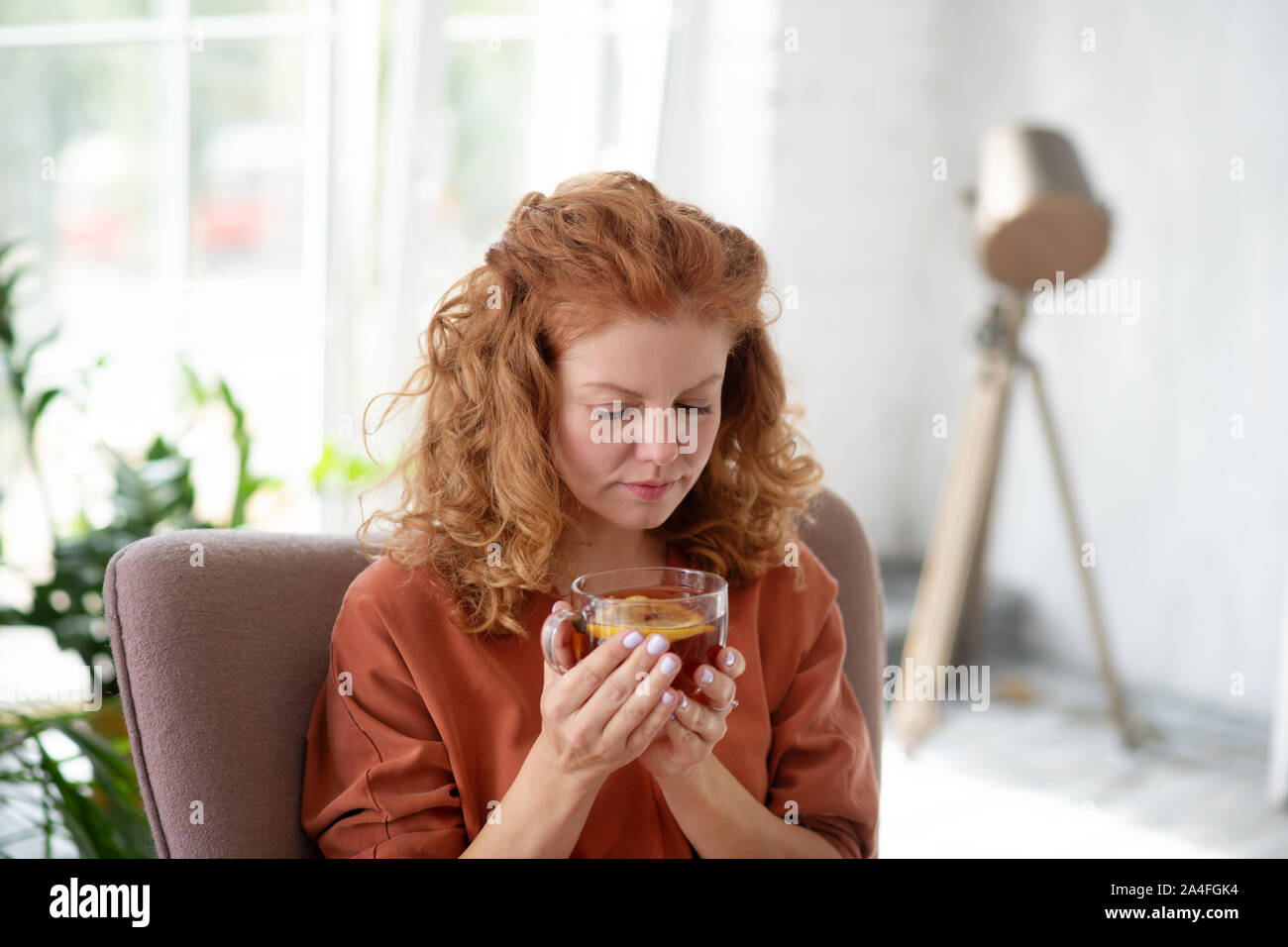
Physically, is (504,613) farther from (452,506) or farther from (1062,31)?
(1062,31)

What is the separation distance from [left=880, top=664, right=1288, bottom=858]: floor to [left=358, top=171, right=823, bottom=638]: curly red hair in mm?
1884

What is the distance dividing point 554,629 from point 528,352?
0.32 metres

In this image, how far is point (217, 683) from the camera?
114 cm

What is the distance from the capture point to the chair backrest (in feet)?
3.67

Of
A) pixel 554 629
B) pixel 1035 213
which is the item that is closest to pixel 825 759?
pixel 554 629

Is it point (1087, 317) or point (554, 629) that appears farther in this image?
point (1087, 317)

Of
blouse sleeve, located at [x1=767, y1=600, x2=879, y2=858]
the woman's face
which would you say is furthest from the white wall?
the woman's face

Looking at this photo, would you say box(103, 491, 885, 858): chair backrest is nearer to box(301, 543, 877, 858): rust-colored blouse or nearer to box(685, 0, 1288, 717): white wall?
box(301, 543, 877, 858): rust-colored blouse

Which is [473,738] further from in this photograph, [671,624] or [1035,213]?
[1035,213]

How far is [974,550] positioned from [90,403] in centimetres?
254

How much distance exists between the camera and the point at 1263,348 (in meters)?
3.43

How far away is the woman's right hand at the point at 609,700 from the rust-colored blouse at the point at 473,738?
7.6 inches

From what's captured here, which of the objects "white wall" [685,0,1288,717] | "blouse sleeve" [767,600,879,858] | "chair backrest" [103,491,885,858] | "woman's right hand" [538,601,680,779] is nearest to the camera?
"woman's right hand" [538,601,680,779]

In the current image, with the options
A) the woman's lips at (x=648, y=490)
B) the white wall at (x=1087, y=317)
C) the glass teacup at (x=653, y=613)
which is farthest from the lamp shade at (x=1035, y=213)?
the glass teacup at (x=653, y=613)
